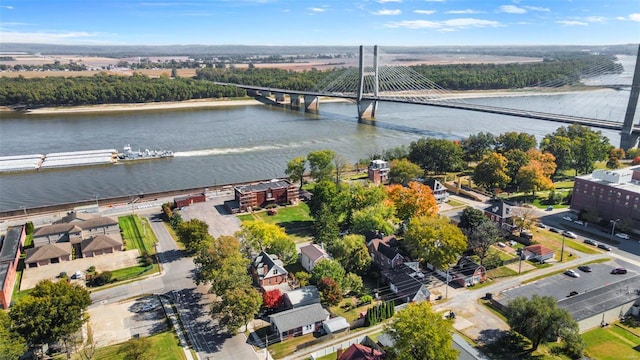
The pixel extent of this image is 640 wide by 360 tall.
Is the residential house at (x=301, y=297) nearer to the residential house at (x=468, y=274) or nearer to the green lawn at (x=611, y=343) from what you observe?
the residential house at (x=468, y=274)

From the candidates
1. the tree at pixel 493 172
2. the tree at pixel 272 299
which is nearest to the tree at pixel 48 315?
the tree at pixel 272 299

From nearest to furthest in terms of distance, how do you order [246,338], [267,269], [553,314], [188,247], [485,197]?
[553,314] < [246,338] < [267,269] < [188,247] < [485,197]

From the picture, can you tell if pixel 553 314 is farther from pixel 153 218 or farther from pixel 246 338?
pixel 153 218

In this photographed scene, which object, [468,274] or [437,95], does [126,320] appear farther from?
[437,95]

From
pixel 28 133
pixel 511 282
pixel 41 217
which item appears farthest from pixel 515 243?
pixel 28 133

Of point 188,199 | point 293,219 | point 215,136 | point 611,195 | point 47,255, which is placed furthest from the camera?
point 215,136

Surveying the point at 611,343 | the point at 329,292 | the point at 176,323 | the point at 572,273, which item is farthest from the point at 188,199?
the point at 611,343
